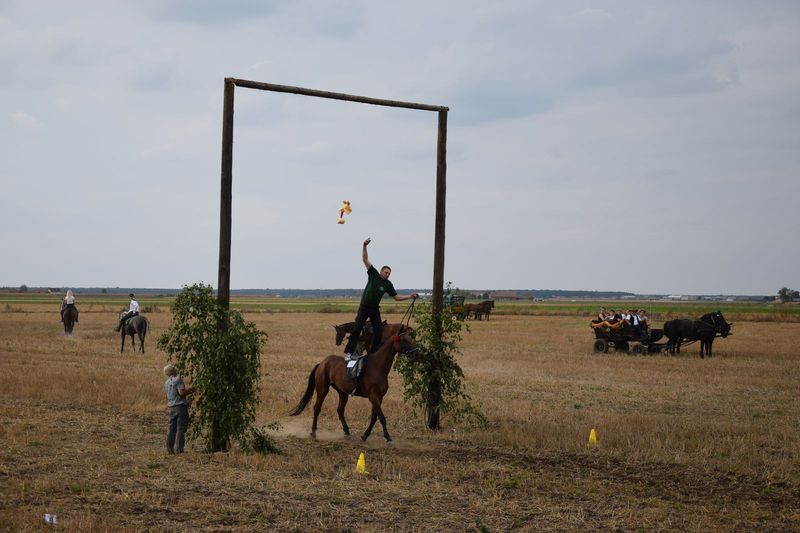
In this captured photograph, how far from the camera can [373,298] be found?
13.0 metres

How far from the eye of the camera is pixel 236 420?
11.6 metres

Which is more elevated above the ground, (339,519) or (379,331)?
(379,331)

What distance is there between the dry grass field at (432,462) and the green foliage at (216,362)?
46 centimetres

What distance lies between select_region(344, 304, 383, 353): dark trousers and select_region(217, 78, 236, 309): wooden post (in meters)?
2.15

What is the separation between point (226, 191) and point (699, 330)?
21665 millimetres

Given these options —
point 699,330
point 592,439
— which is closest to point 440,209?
point 592,439

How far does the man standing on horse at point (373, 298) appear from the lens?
12891 mm

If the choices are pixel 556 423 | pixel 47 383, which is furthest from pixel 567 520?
pixel 47 383

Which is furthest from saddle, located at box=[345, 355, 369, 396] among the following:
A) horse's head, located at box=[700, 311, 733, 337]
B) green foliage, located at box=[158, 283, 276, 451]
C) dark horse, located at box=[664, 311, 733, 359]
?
horse's head, located at box=[700, 311, 733, 337]

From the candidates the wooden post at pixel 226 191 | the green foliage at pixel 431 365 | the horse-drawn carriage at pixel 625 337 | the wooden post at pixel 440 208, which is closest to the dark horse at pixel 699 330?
the horse-drawn carriage at pixel 625 337

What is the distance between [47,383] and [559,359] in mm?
15540

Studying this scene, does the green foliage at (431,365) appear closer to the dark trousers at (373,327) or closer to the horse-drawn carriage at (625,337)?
the dark trousers at (373,327)

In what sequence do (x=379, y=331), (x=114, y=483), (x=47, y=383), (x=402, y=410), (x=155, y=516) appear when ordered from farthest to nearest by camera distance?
1. (x=47, y=383)
2. (x=402, y=410)
3. (x=379, y=331)
4. (x=114, y=483)
5. (x=155, y=516)

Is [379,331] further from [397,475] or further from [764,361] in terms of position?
[764,361]
